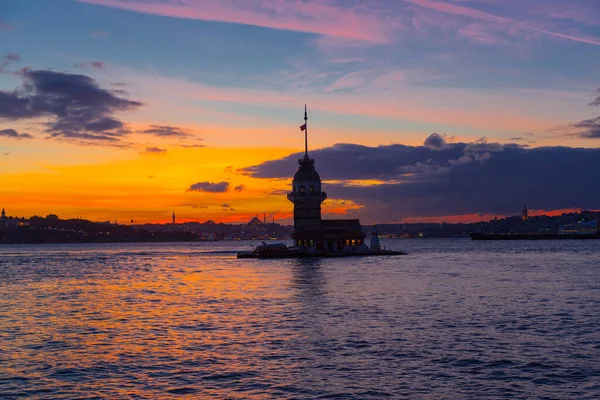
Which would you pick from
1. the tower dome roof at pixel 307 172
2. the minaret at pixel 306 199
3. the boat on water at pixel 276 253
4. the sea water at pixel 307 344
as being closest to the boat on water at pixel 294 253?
the boat on water at pixel 276 253

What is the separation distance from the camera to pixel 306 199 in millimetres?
138750

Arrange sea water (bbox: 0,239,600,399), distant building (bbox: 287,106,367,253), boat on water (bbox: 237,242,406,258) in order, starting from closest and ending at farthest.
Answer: sea water (bbox: 0,239,600,399)
boat on water (bbox: 237,242,406,258)
distant building (bbox: 287,106,367,253)

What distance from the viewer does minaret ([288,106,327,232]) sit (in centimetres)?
13912

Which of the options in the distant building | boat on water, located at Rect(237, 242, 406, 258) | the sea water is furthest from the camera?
the distant building

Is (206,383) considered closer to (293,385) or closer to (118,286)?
(293,385)

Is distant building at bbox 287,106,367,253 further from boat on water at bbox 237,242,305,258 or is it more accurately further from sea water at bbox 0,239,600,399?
sea water at bbox 0,239,600,399

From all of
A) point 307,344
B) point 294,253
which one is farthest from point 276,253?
point 307,344

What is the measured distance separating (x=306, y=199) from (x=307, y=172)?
635cm

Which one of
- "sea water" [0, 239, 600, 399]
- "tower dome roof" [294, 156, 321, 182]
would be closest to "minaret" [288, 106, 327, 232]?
"tower dome roof" [294, 156, 321, 182]

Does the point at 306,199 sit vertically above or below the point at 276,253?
above

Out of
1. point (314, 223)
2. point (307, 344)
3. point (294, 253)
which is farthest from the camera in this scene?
point (314, 223)

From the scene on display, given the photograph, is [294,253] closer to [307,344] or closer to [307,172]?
[307,172]

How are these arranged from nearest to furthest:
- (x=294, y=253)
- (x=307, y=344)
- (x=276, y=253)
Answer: (x=307, y=344) < (x=294, y=253) < (x=276, y=253)

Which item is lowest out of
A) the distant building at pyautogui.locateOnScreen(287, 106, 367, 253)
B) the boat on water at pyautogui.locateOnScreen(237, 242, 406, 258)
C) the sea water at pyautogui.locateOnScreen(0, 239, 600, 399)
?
the sea water at pyautogui.locateOnScreen(0, 239, 600, 399)
